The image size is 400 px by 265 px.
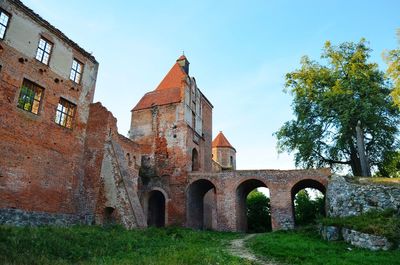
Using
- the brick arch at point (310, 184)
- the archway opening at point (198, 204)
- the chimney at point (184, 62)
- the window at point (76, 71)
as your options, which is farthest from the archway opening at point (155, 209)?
the chimney at point (184, 62)

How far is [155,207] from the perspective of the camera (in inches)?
1068

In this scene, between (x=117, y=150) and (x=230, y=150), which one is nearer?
(x=117, y=150)

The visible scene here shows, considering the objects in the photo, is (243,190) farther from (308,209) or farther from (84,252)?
(84,252)

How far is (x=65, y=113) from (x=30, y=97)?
7.19 ft

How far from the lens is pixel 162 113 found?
27156 mm

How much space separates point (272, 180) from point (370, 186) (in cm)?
743

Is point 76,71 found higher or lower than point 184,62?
lower

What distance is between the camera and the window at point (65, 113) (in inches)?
657

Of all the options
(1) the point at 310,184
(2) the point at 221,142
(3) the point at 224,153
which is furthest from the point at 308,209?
(2) the point at 221,142

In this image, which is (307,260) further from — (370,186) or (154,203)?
(154,203)

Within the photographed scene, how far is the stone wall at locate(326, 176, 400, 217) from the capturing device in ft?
50.5

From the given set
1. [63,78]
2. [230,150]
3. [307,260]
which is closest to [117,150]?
[63,78]

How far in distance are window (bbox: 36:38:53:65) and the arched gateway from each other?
43.8 feet

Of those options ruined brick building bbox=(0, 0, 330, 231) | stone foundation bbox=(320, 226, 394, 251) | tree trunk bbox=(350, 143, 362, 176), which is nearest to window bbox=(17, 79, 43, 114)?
ruined brick building bbox=(0, 0, 330, 231)
